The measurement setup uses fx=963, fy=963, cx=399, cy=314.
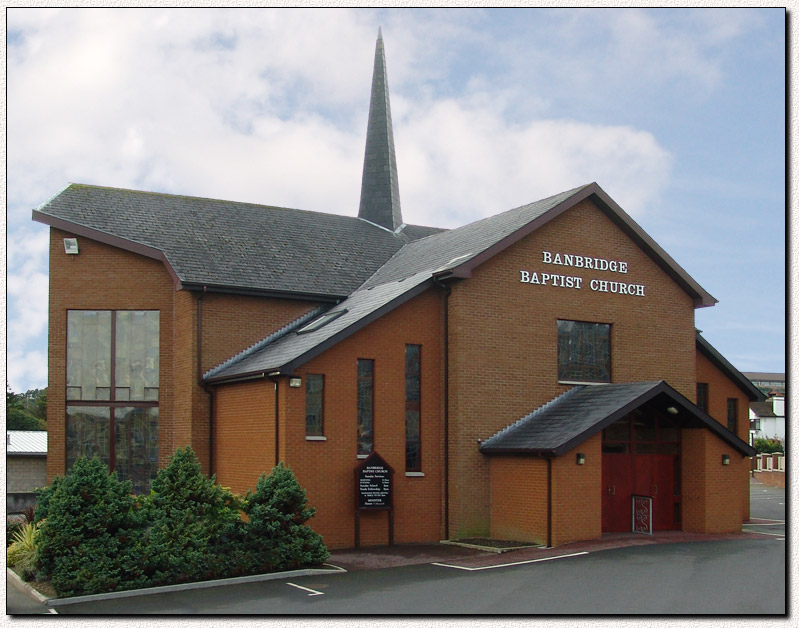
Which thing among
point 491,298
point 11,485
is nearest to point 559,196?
point 491,298

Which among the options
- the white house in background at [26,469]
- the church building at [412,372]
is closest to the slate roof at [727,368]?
the church building at [412,372]

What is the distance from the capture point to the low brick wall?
52.1m

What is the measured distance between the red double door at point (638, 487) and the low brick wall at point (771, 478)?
103ft

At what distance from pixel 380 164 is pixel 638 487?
1706 cm

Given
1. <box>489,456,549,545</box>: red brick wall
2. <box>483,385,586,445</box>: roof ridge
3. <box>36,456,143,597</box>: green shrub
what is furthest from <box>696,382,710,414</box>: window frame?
<box>36,456,143,597</box>: green shrub

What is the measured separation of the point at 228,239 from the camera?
26328 millimetres

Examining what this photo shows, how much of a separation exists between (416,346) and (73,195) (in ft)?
35.3

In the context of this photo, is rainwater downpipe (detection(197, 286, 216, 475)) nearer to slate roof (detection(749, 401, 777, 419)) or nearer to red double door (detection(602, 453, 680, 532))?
red double door (detection(602, 453, 680, 532))

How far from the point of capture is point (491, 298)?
908 inches

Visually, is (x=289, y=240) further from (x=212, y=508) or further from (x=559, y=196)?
(x=212, y=508)

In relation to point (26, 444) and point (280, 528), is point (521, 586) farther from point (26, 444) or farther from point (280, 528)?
point (26, 444)

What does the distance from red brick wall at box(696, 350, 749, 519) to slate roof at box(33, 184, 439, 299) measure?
32.2ft

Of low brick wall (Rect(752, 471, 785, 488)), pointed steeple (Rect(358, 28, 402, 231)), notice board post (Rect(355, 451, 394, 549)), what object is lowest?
low brick wall (Rect(752, 471, 785, 488))

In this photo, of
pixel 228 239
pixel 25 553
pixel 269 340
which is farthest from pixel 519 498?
pixel 228 239
